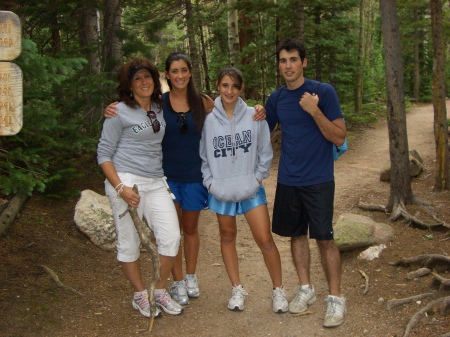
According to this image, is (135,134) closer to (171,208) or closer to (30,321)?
(171,208)

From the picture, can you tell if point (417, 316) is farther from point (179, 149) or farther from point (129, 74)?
point (129, 74)

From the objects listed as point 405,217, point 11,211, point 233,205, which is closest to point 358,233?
point 405,217

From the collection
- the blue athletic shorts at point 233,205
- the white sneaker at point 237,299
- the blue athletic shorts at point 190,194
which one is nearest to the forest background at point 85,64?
the blue athletic shorts at point 190,194

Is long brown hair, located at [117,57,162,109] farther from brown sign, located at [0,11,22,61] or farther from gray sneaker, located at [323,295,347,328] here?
gray sneaker, located at [323,295,347,328]

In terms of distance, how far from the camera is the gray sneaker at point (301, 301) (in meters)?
4.70

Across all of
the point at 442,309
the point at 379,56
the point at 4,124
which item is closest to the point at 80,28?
the point at 4,124

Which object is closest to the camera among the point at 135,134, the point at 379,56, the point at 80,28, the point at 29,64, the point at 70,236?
the point at 29,64

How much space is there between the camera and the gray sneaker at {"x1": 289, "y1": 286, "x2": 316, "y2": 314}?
4.70 meters

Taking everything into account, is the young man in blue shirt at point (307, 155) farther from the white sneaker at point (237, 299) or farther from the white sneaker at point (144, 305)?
the white sneaker at point (144, 305)

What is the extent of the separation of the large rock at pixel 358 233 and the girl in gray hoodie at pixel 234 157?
215 cm

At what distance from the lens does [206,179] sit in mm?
4410

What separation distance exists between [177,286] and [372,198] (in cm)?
520

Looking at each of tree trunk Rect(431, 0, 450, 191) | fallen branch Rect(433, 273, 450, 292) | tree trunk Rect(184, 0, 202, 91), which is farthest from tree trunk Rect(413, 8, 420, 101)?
fallen branch Rect(433, 273, 450, 292)

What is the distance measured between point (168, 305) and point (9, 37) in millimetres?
2828
